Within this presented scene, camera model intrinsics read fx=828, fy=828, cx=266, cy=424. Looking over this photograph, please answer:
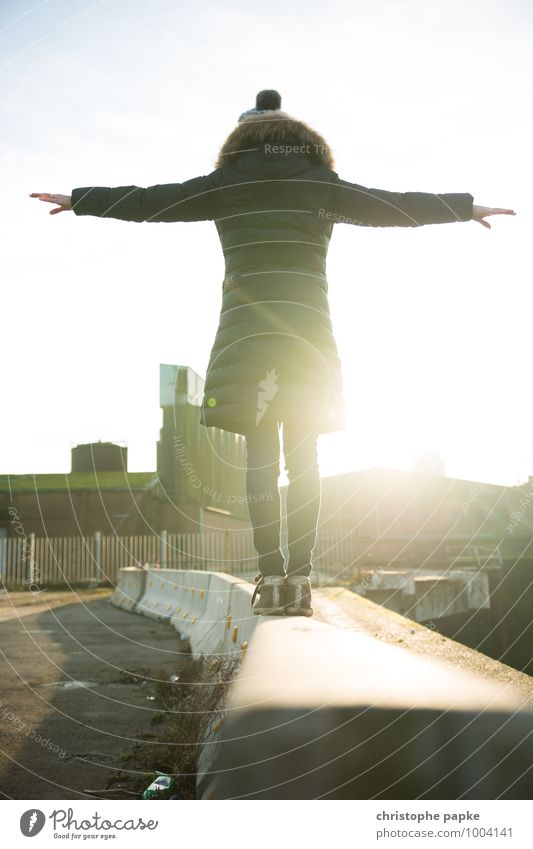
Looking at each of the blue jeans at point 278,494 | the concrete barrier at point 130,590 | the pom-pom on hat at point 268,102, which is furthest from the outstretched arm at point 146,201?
the concrete barrier at point 130,590

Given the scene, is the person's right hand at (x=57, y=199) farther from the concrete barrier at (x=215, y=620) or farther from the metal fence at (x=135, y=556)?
the metal fence at (x=135, y=556)

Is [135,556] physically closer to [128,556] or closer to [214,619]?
[128,556]

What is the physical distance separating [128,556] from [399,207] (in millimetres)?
27220

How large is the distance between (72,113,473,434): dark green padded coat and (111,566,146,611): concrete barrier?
1033 centimetres

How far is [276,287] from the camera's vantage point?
11.5ft

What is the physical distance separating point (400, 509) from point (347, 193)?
46028mm

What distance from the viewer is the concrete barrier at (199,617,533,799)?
4.05ft

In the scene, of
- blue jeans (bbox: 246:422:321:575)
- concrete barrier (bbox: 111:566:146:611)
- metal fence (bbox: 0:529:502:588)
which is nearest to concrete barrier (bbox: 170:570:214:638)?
concrete barrier (bbox: 111:566:146:611)

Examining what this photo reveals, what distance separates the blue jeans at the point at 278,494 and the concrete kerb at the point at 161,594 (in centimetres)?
678

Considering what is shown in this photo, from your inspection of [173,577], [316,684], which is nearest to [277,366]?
[316,684]

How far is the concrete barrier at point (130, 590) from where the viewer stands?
13.7m

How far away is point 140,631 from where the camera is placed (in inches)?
339
